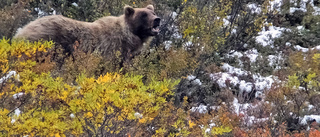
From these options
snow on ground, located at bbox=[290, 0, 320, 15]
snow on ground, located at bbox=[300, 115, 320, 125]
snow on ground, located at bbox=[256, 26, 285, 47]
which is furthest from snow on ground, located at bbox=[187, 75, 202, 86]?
snow on ground, located at bbox=[290, 0, 320, 15]

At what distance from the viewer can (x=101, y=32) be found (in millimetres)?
6398

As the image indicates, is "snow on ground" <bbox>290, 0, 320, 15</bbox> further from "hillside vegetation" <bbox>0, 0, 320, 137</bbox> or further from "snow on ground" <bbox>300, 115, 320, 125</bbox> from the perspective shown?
"snow on ground" <bbox>300, 115, 320, 125</bbox>

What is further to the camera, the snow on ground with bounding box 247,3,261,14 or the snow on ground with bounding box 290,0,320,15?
the snow on ground with bounding box 290,0,320,15

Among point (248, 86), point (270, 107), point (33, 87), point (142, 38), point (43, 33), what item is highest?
point (33, 87)

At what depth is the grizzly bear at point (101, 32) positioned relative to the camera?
571 centimetres

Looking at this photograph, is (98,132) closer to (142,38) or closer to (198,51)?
(142,38)

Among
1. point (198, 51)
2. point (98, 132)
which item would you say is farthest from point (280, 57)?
Answer: point (98, 132)

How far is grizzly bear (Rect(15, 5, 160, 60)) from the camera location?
18.7 ft

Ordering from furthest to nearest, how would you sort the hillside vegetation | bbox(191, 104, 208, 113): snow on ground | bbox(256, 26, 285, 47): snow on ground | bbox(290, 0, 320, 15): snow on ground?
bbox(290, 0, 320, 15): snow on ground < bbox(256, 26, 285, 47): snow on ground < bbox(191, 104, 208, 113): snow on ground < the hillside vegetation

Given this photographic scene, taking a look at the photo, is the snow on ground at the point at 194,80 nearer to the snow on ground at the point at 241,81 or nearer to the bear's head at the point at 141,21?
the snow on ground at the point at 241,81

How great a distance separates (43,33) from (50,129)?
9.96 ft

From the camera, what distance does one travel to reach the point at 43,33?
559cm

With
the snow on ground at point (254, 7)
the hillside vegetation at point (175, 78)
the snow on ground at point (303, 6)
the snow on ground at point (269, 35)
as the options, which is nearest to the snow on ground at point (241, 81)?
the hillside vegetation at point (175, 78)

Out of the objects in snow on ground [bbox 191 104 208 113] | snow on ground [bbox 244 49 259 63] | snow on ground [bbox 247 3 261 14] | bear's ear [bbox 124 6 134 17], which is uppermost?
bear's ear [bbox 124 6 134 17]
